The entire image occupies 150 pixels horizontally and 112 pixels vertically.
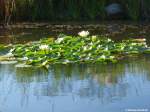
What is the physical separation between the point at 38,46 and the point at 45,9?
3.10 m

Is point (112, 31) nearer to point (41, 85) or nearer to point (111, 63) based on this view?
point (111, 63)

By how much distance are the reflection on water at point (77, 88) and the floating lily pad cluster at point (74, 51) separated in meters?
0.24

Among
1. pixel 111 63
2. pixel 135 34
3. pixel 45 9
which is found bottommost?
pixel 111 63

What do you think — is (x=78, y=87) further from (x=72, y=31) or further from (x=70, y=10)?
(x=70, y=10)

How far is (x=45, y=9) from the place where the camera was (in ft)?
35.5

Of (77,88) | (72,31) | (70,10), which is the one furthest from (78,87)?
(70,10)

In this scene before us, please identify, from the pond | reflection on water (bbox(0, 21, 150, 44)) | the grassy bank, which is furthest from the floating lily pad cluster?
the grassy bank

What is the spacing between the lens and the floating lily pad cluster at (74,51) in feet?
23.3

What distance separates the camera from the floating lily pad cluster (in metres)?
7.10

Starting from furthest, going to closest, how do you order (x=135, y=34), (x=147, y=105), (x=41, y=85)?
(x=135, y=34)
(x=41, y=85)
(x=147, y=105)

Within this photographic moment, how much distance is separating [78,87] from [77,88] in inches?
1.6

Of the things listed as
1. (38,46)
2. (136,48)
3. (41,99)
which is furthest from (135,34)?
(41,99)

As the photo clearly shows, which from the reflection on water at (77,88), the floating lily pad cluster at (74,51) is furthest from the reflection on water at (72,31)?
the reflection on water at (77,88)

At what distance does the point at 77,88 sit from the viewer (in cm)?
589
